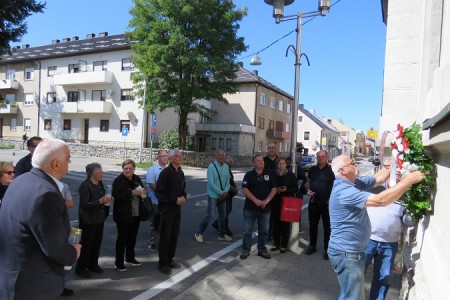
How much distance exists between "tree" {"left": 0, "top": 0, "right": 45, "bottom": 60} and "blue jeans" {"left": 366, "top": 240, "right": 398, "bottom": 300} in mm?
11121

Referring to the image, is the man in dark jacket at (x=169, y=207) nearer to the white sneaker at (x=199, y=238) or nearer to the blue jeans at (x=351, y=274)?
the white sneaker at (x=199, y=238)

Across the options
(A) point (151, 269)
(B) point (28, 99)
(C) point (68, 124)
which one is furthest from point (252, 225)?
(B) point (28, 99)

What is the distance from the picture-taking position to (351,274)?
132 inches

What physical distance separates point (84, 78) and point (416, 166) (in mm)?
37353

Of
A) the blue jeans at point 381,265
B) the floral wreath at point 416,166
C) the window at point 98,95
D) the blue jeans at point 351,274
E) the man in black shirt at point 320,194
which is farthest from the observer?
the window at point 98,95

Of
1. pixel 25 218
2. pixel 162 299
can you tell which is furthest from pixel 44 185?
pixel 162 299

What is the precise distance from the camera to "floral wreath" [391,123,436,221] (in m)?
3.01

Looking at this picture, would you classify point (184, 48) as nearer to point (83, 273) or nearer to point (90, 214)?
point (90, 214)

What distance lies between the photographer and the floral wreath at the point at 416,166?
3012 millimetres

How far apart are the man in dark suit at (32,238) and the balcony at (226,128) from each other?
34.7 metres

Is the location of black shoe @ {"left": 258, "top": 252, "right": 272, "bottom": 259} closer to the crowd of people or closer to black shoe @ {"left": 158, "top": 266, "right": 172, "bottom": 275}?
the crowd of people

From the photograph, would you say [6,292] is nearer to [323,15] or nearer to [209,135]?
[323,15]

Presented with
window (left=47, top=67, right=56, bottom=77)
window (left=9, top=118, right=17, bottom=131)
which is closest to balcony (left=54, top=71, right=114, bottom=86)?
window (left=47, top=67, right=56, bottom=77)

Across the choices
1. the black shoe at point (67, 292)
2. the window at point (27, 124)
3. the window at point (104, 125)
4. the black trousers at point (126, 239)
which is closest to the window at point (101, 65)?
the window at point (104, 125)
